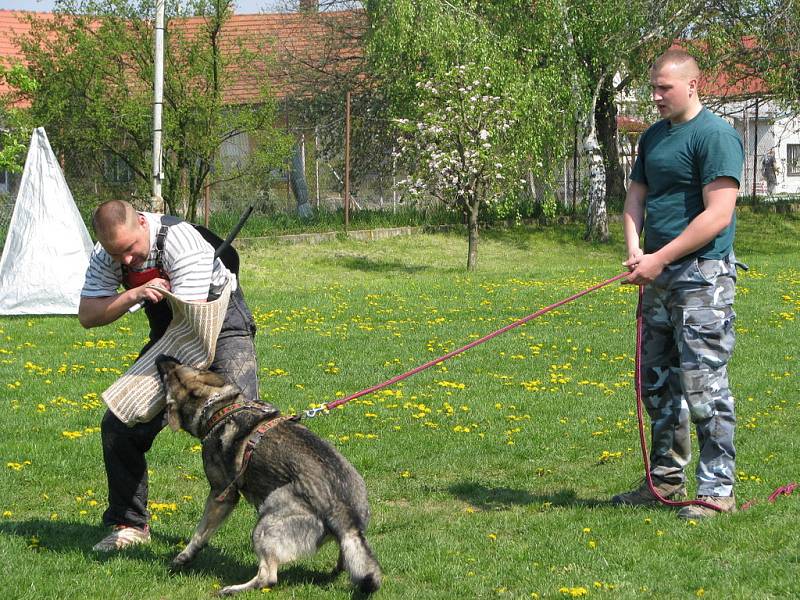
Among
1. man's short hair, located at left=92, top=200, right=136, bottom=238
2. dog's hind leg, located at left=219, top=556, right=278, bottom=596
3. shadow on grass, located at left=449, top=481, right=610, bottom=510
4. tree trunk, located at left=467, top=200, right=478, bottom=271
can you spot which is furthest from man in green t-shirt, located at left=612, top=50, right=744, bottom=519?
tree trunk, located at left=467, top=200, right=478, bottom=271

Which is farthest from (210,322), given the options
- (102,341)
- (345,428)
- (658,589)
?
(102,341)

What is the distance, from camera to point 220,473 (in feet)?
16.0

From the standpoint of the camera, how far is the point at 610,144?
30.6 meters

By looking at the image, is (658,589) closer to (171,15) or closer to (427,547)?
(427,547)

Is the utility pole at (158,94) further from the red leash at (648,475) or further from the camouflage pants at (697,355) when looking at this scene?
the camouflage pants at (697,355)

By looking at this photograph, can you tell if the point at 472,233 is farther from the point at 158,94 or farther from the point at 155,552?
the point at 155,552

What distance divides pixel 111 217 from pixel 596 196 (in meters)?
23.0

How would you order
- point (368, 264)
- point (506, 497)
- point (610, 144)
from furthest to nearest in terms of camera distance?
point (610, 144)
point (368, 264)
point (506, 497)

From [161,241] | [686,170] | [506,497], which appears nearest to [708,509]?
[506,497]

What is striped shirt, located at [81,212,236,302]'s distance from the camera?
16.1 feet

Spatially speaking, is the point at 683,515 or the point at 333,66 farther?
the point at 333,66

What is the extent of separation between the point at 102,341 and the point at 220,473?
25.4ft

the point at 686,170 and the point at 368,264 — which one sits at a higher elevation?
the point at 686,170

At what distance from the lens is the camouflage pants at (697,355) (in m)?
5.44
